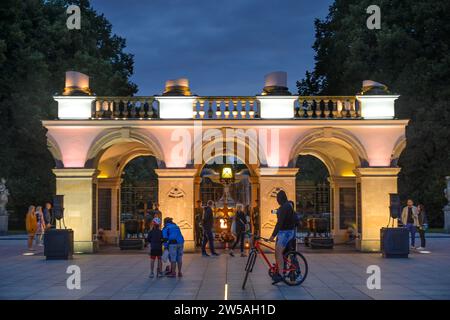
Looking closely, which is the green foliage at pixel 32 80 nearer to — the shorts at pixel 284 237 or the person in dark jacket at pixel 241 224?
the person in dark jacket at pixel 241 224

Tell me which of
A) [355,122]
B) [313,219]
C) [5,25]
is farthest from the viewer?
[5,25]

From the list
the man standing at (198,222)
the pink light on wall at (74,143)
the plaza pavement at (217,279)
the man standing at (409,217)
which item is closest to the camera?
the plaza pavement at (217,279)

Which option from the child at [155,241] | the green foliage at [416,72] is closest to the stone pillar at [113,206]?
the child at [155,241]

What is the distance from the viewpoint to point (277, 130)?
22547mm

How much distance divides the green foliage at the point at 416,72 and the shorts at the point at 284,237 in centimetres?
2391

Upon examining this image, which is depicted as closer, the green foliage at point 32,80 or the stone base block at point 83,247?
the stone base block at point 83,247

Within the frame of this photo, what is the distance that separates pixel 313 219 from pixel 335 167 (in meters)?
2.41

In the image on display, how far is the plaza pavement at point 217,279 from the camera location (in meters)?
12.7

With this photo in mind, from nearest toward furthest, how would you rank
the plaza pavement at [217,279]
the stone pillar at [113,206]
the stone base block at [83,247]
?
the plaza pavement at [217,279]
the stone base block at [83,247]
the stone pillar at [113,206]

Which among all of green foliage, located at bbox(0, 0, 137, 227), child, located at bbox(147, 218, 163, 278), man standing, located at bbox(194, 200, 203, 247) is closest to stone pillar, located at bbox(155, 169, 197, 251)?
man standing, located at bbox(194, 200, 203, 247)

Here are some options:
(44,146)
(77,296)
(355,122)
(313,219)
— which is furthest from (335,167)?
(44,146)

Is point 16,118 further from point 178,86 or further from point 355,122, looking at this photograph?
point 355,122

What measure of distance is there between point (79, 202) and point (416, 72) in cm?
2230

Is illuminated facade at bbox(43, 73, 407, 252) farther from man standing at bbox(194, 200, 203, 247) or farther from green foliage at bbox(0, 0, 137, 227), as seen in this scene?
green foliage at bbox(0, 0, 137, 227)
